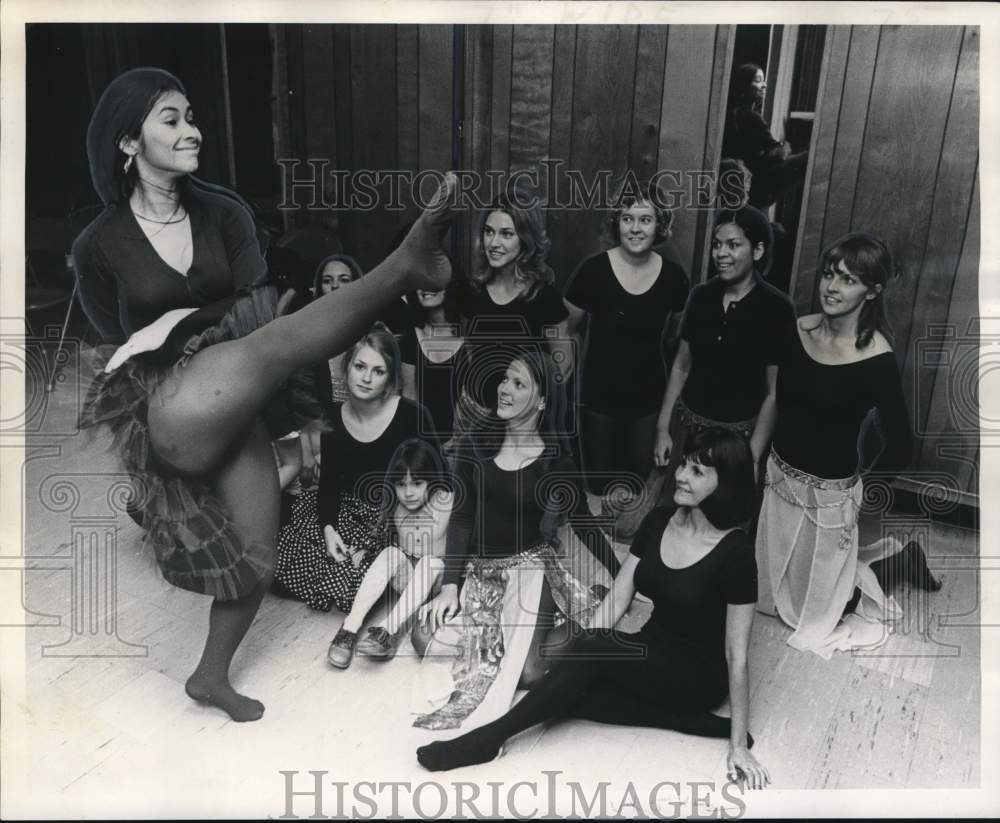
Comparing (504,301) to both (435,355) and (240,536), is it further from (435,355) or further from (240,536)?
(240,536)

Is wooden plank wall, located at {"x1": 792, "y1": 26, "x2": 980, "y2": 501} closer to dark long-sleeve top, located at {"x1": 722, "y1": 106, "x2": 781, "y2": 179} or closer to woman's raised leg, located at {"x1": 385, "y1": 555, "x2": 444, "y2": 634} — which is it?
dark long-sleeve top, located at {"x1": 722, "y1": 106, "x2": 781, "y2": 179}

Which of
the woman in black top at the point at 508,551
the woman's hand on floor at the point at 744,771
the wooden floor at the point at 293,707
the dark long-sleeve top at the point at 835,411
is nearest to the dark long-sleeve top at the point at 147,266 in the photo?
the wooden floor at the point at 293,707

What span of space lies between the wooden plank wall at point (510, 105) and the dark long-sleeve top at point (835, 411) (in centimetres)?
52

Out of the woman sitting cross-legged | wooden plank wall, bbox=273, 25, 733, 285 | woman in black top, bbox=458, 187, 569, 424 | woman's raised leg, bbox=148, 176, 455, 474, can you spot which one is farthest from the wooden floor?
wooden plank wall, bbox=273, 25, 733, 285

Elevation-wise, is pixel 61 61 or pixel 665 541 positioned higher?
pixel 61 61

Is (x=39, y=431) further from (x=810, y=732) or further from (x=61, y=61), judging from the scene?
(x=810, y=732)

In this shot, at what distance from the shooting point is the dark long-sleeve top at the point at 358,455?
3.24m

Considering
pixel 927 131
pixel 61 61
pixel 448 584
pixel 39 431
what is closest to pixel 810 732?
pixel 448 584

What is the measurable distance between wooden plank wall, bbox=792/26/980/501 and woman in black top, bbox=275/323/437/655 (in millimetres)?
1526

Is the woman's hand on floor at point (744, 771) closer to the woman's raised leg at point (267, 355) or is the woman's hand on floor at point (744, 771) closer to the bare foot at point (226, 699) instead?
the bare foot at point (226, 699)

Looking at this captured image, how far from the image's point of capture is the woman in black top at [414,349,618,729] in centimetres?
312

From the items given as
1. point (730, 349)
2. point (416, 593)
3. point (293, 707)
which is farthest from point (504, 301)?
point (293, 707)

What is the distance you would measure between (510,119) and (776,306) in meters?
1.17

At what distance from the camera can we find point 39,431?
314cm
